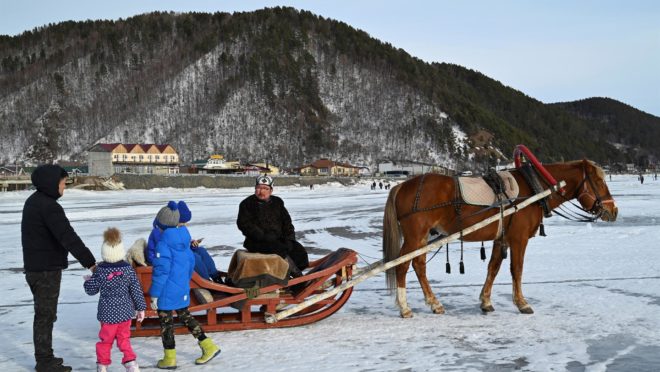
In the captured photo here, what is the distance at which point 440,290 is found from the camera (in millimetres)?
8641

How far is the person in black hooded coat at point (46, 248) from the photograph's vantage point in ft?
15.9

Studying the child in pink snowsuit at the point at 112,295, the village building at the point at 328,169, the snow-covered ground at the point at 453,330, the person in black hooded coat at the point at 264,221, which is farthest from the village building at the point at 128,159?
the child in pink snowsuit at the point at 112,295

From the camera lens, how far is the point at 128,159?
108 metres

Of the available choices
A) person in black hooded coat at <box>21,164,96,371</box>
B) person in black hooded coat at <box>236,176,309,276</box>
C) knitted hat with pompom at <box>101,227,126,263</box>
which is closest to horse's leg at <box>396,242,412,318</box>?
person in black hooded coat at <box>236,176,309,276</box>

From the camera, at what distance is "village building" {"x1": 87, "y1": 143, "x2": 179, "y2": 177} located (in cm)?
10700

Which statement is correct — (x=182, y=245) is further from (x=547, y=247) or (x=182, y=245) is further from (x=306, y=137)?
(x=306, y=137)

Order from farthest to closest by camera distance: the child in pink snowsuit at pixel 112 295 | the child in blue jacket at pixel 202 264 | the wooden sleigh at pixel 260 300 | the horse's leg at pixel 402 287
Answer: the horse's leg at pixel 402 287 < the child in blue jacket at pixel 202 264 < the wooden sleigh at pixel 260 300 < the child in pink snowsuit at pixel 112 295

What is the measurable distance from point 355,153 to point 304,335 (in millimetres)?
143304

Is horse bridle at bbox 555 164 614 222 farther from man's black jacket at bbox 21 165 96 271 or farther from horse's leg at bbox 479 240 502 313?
man's black jacket at bbox 21 165 96 271

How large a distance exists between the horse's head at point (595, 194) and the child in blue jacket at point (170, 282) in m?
5.29

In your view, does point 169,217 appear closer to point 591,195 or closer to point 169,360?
point 169,360

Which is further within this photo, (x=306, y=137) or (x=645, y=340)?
(x=306, y=137)

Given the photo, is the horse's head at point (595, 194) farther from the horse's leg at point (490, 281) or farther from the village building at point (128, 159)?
the village building at point (128, 159)

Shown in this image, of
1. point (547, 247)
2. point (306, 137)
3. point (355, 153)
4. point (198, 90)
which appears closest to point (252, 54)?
point (198, 90)
